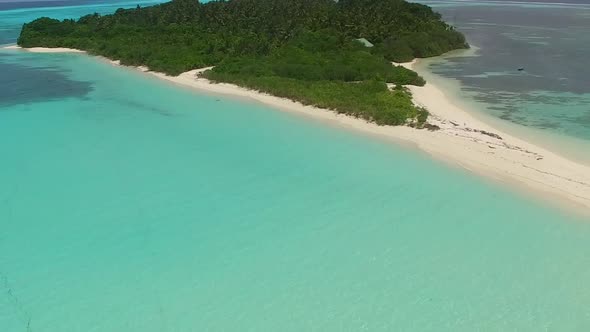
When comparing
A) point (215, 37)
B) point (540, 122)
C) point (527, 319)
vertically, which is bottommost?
point (527, 319)

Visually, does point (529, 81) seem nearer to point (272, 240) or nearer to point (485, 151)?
point (485, 151)

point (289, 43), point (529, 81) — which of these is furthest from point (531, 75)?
point (289, 43)

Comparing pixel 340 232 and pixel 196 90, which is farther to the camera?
pixel 196 90

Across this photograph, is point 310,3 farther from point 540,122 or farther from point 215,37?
point 540,122

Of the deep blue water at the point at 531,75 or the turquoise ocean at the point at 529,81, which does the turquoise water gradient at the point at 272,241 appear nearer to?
the turquoise ocean at the point at 529,81

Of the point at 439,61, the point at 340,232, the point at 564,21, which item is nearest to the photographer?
the point at 340,232

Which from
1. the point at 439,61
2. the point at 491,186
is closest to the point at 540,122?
the point at 491,186
